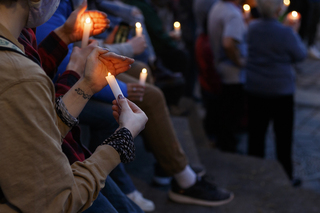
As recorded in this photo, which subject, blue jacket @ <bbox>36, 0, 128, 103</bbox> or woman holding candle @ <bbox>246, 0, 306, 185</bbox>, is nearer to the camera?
blue jacket @ <bbox>36, 0, 128, 103</bbox>

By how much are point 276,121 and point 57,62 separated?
2.61 metres

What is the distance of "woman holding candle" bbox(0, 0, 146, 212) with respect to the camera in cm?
90

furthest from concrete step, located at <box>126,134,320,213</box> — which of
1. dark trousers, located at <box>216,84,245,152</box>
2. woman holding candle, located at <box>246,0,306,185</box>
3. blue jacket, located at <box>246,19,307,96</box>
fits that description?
blue jacket, located at <box>246,19,307,96</box>

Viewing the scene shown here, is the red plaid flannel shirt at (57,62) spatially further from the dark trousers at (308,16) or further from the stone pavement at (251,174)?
the dark trousers at (308,16)

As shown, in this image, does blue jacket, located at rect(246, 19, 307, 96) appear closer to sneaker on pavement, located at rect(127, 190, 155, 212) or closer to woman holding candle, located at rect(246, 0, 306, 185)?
woman holding candle, located at rect(246, 0, 306, 185)

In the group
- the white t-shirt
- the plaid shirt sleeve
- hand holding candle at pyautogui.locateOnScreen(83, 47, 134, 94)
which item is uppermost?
hand holding candle at pyautogui.locateOnScreen(83, 47, 134, 94)

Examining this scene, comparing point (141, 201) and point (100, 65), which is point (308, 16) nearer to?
point (141, 201)

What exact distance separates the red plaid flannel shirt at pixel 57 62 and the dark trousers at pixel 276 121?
2477mm

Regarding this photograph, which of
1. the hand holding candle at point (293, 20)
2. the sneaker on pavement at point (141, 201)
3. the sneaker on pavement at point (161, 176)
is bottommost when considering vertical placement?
→ the sneaker on pavement at point (161, 176)

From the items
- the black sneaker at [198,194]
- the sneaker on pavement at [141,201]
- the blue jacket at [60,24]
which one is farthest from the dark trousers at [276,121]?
the blue jacket at [60,24]

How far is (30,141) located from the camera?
92cm

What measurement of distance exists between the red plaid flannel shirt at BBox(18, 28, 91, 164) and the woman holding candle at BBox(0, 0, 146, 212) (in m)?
0.20

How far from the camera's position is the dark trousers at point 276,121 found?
11.8 feet

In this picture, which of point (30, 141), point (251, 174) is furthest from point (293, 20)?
point (30, 141)
